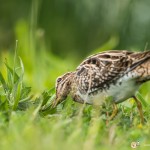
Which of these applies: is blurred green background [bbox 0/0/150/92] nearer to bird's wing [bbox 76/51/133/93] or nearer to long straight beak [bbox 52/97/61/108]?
long straight beak [bbox 52/97/61/108]

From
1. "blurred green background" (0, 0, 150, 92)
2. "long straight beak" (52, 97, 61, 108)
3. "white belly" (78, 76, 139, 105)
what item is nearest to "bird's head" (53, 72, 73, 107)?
"long straight beak" (52, 97, 61, 108)

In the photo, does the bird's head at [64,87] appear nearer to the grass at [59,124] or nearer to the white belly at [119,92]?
the grass at [59,124]

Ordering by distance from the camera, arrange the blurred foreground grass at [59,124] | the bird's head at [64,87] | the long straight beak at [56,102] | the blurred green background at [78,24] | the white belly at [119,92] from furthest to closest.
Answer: the blurred green background at [78,24] → the bird's head at [64,87] → the long straight beak at [56,102] → the white belly at [119,92] → the blurred foreground grass at [59,124]

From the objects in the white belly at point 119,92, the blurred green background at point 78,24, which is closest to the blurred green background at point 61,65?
the blurred green background at point 78,24

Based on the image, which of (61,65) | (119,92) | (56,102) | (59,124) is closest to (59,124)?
(59,124)

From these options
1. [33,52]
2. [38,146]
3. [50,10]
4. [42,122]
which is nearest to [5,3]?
[50,10]

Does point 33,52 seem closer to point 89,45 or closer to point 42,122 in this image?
point 89,45

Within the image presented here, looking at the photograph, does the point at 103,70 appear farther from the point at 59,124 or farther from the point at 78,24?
the point at 78,24
